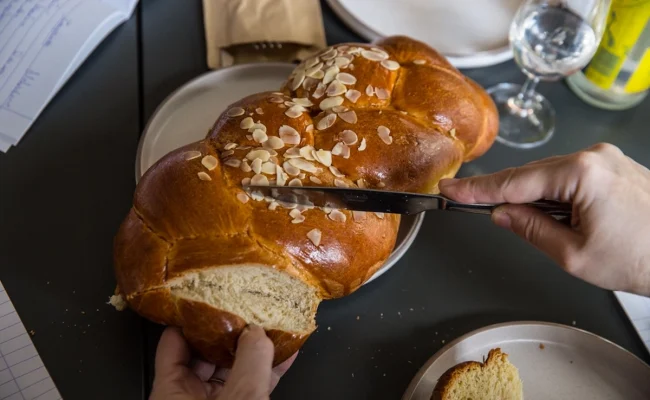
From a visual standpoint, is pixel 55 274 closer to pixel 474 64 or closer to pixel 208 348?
pixel 208 348

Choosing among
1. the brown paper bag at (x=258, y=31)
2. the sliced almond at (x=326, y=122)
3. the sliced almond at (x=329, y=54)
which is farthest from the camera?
the brown paper bag at (x=258, y=31)

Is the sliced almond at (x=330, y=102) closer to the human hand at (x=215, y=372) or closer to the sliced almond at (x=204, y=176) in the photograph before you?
the sliced almond at (x=204, y=176)

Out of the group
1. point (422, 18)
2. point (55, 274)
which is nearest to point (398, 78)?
point (422, 18)

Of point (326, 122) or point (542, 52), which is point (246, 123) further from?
point (542, 52)

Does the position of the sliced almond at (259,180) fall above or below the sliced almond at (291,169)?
above

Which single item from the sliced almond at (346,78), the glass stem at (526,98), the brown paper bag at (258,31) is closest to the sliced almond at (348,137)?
the sliced almond at (346,78)
